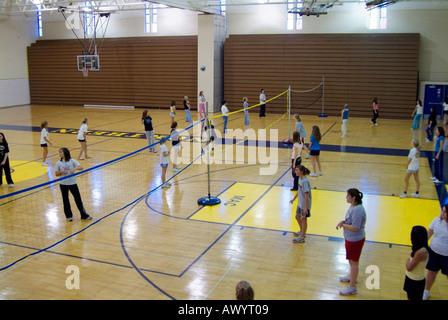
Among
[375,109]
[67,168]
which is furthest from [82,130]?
[375,109]

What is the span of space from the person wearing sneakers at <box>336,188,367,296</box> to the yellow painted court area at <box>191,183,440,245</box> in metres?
2.20

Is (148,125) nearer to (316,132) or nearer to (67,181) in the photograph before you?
(316,132)

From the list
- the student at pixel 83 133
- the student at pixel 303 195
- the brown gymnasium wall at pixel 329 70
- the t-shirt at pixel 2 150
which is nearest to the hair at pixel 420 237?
the student at pixel 303 195

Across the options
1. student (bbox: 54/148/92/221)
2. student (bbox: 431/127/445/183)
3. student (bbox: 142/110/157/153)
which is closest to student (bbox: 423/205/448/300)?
student (bbox: 431/127/445/183)

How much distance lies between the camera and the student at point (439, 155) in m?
11.6

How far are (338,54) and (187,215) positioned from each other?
63.3 feet

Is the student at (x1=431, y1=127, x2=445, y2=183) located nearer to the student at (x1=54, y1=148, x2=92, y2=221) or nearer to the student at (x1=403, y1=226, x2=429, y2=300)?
the student at (x1=403, y1=226, x2=429, y2=300)

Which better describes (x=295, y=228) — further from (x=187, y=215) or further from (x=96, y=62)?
(x=96, y=62)

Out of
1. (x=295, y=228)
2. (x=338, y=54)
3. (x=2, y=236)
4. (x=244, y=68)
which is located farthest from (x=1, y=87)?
(x=295, y=228)

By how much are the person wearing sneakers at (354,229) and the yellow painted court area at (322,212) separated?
2.20 meters

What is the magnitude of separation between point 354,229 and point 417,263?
1011 mm

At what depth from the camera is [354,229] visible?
250 inches

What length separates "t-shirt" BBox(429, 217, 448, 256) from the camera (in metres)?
5.98

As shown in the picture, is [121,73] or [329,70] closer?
[329,70]
